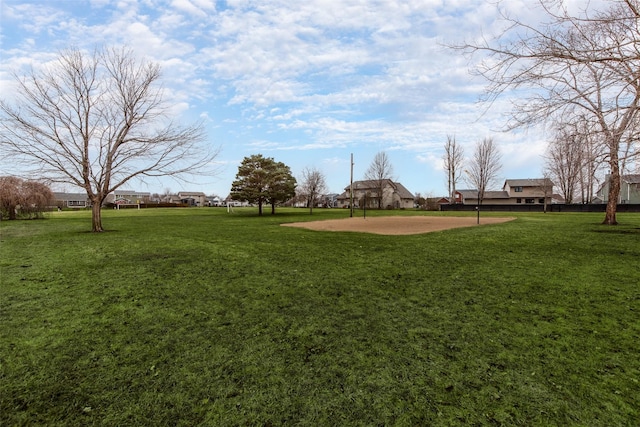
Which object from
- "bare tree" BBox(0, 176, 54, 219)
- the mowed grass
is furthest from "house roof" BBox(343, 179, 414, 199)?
the mowed grass

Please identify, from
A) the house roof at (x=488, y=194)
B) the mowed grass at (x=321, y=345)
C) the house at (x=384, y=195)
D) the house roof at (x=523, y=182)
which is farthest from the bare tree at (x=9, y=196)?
the house roof at (x=523, y=182)

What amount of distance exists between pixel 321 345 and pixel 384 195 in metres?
62.3

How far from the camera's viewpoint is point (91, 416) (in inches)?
91.3

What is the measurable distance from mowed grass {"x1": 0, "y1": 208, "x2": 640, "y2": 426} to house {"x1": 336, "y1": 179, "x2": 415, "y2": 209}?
5235 cm

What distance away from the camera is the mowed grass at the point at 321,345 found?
93.7 inches

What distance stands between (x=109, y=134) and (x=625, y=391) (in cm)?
1865

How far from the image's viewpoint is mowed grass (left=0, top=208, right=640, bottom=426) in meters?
2.38

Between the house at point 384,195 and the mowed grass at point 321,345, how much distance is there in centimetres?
5235

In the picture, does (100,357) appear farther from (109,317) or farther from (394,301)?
(394,301)

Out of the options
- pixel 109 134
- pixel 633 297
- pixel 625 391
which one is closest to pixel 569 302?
pixel 633 297

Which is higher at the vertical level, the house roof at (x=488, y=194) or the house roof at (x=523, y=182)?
the house roof at (x=523, y=182)

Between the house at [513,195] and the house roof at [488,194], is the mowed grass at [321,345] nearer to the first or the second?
the house at [513,195]

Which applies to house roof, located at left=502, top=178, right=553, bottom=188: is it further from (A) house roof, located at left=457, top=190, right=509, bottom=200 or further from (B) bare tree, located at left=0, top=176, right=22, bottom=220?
(B) bare tree, located at left=0, top=176, right=22, bottom=220

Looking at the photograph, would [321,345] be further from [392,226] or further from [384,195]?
[384,195]
